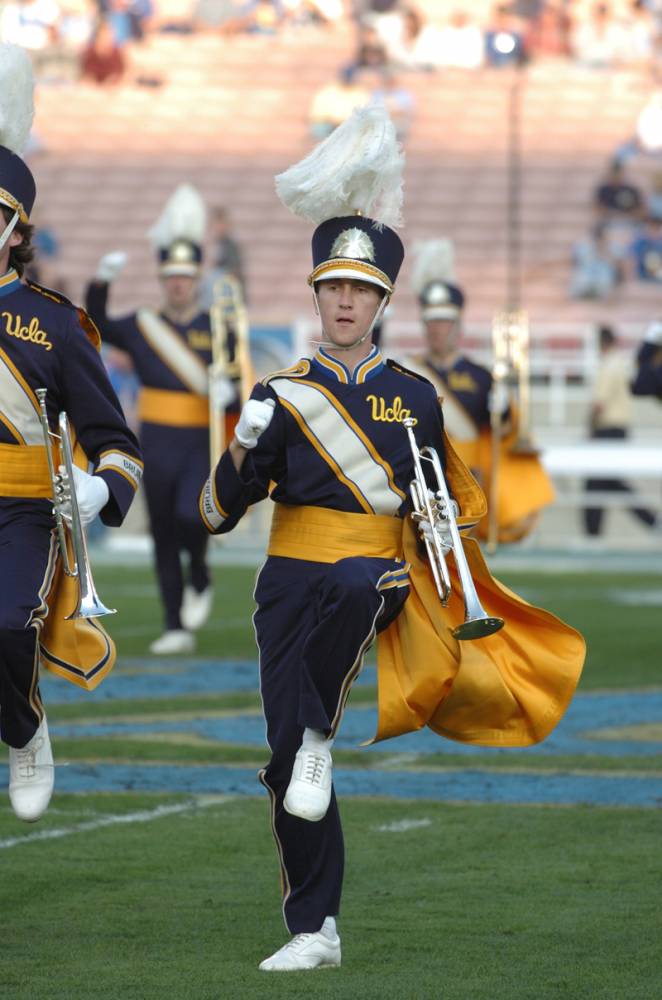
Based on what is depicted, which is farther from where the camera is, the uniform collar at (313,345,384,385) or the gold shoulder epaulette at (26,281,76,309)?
the gold shoulder epaulette at (26,281,76,309)

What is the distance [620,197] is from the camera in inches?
1026

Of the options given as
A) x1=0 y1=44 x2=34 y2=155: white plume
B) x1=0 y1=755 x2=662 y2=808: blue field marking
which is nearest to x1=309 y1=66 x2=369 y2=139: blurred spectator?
x1=0 y1=755 x2=662 y2=808: blue field marking

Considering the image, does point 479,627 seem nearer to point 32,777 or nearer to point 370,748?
point 32,777

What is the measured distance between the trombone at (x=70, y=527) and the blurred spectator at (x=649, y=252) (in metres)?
20.5

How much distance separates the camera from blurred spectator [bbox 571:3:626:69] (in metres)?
29.9

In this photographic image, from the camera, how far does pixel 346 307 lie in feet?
17.9

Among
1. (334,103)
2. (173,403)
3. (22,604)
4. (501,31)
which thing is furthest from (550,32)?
(22,604)

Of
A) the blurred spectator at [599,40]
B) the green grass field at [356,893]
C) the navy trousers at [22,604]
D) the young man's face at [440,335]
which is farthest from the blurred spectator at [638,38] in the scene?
the navy trousers at [22,604]

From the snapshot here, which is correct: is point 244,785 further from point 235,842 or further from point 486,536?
point 486,536

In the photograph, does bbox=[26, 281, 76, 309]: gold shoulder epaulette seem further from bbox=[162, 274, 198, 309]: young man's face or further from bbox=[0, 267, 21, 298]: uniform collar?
bbox=[162, 274, 198, 309]: young man's face

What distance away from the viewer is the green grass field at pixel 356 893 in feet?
16.5

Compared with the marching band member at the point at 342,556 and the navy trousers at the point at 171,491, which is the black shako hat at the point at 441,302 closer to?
the navy trousers at the point at 171,491

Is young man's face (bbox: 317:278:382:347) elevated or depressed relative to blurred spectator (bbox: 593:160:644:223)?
depressed

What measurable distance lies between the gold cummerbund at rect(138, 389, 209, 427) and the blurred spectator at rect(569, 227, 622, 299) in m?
13.6
